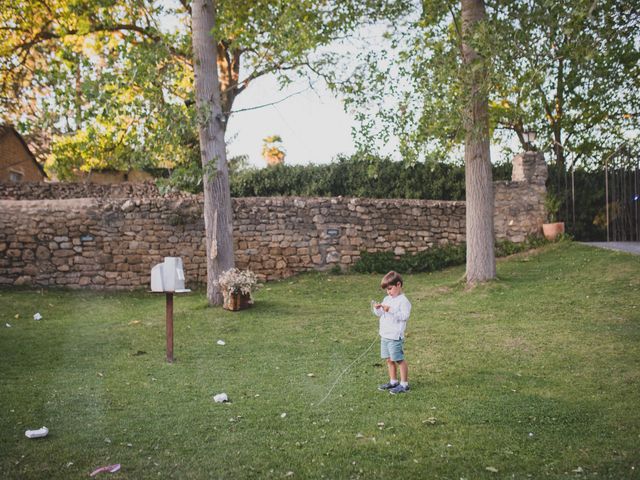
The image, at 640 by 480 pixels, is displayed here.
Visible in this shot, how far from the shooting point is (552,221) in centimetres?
1530

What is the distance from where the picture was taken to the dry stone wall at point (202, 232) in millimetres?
13234

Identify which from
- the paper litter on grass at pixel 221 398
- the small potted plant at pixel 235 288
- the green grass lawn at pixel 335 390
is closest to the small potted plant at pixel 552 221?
the green grass lawn at pixel 335 390

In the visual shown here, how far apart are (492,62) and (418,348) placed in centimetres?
476

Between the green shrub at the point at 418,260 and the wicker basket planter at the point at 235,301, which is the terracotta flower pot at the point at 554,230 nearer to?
the green shrub at the point at 418,260

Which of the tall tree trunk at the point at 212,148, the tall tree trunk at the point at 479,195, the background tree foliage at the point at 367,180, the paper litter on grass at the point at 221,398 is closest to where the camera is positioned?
the paper litter on grass at the point at 221,398


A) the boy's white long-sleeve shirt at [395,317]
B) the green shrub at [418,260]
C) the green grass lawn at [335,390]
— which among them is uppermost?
the boy's white long-sleeve shirt at [395,317]

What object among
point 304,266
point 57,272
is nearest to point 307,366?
point 304,266

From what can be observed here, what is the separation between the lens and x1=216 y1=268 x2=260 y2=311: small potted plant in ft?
33.1

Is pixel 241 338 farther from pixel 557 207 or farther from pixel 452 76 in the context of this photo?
pixel 557 207

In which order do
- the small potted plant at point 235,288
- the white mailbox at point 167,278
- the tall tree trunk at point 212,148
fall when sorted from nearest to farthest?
1. the white mailbox at point 167,278
2. the small potted plant at point 235,288
3. the tall tree trunk at point 212,148

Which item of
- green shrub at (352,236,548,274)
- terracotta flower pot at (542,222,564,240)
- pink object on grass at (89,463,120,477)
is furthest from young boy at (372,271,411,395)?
terracotta flower pot at (542,222,564,240)

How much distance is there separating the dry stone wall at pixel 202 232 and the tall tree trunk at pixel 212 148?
3257mm

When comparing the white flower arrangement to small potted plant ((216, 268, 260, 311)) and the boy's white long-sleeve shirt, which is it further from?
the boy's white long-sleeve shirt

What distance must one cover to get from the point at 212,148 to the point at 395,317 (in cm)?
640
